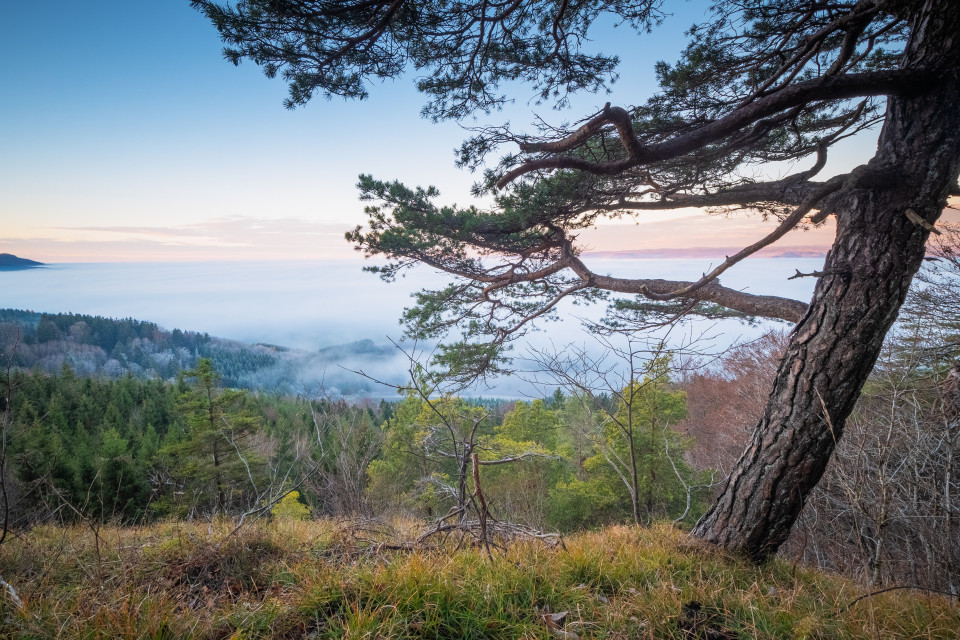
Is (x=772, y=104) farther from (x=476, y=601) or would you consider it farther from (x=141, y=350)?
(x=141, y=350)

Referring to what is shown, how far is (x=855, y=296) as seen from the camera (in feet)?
8.21

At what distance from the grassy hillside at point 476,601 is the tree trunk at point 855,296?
63 cm

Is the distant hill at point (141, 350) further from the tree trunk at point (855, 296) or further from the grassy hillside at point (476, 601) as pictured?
the tree trunk at point (855, 296)

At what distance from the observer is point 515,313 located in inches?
234

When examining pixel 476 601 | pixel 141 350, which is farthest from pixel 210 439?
pixel 141 350

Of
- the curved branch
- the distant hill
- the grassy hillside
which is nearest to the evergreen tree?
the grassy hillside

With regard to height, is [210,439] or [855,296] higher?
[855,296]

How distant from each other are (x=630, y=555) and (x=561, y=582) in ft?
2.32

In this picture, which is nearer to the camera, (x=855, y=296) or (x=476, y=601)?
(x=476, y=601)

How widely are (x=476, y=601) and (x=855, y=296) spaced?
3.06m

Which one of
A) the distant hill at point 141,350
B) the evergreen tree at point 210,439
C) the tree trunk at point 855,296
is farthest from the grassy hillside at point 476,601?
the distant hill at point 141,350

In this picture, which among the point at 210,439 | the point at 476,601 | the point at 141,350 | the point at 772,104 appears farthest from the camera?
the point at 141,350

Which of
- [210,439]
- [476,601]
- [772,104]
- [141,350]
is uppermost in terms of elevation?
[772,104]

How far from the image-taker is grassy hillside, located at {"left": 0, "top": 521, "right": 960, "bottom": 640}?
1.73 m
